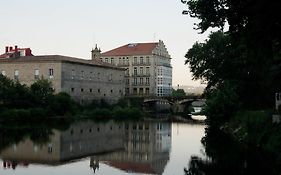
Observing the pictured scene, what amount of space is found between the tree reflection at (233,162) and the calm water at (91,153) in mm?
790

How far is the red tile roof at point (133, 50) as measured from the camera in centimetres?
11475

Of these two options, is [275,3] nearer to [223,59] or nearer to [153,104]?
[223,59]

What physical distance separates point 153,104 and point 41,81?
119 feet

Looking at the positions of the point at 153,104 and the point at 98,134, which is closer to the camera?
the point at 98,134

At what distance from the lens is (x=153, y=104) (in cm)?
10356

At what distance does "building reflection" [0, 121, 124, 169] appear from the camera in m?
27.2

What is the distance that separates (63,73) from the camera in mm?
78500

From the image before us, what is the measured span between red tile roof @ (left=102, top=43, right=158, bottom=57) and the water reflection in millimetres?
70340

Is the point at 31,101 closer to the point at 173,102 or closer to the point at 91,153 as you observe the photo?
the point at 91,153

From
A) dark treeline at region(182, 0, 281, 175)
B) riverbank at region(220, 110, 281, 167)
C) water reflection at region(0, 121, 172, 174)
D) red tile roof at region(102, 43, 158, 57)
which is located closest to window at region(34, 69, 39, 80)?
dark treeline at region(182, 0, 281, 175)

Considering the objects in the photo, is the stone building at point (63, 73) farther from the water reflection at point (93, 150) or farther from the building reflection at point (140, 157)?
the building reflection at point (140, 157)


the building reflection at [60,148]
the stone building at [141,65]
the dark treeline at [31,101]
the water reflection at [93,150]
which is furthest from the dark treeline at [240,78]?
the stone building at [141,65]

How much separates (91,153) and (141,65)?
84.2 meters

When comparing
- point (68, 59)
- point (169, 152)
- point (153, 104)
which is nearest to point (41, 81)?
point (68, 59)
